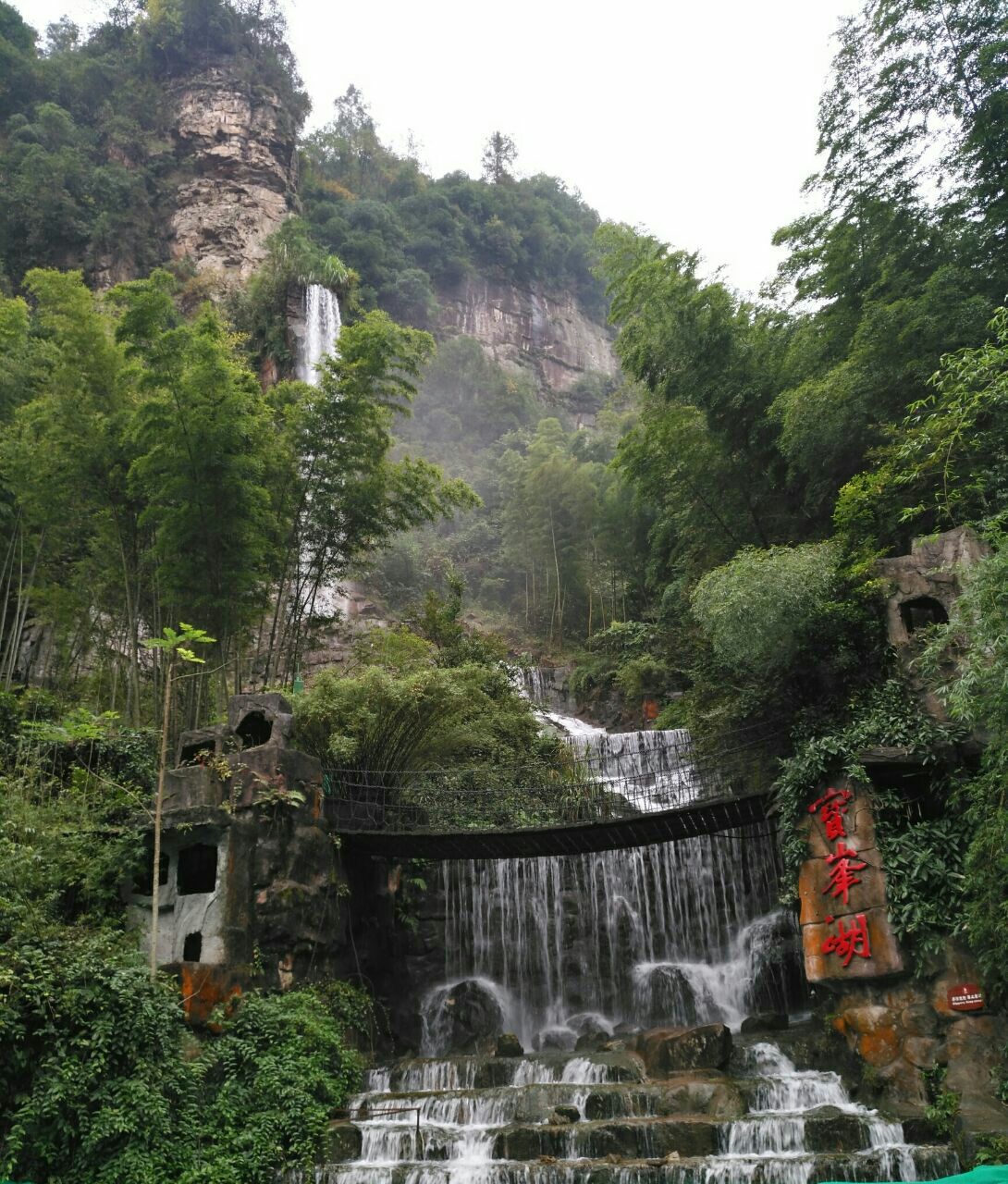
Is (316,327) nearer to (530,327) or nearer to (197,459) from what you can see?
(197,459)

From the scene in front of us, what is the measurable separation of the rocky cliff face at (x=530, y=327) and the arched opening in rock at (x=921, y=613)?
2901 centimetres

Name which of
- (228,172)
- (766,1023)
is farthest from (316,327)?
(766,1023)

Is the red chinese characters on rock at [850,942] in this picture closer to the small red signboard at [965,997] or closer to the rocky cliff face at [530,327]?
the small red signboard at [965,997]

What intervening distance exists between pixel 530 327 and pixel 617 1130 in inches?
1445

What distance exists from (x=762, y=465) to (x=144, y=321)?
27.5ft

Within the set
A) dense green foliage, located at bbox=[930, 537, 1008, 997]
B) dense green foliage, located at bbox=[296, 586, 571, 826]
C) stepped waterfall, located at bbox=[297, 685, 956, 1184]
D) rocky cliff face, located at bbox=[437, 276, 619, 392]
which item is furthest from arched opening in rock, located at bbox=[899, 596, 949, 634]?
rocky cliff face, located at bbox=[437, 276, 619, 392]

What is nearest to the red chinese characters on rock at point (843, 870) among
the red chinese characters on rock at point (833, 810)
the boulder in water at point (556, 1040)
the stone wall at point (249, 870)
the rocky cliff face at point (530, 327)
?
the red chinese characters on rock at point (833, 810)

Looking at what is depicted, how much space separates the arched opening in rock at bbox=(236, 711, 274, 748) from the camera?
9.97 meters

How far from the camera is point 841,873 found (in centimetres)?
820

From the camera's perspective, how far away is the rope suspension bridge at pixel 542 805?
9.62 meters

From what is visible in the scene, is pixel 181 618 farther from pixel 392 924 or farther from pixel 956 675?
pixel 956 675

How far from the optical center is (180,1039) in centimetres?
745

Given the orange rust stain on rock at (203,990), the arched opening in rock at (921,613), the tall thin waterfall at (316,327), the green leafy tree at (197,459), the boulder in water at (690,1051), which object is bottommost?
the boulder in water at (690,1051)

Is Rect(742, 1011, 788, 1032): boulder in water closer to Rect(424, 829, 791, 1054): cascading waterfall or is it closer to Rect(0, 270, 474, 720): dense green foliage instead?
Rect(424, 829, 791, 1054): cascading waterfall
